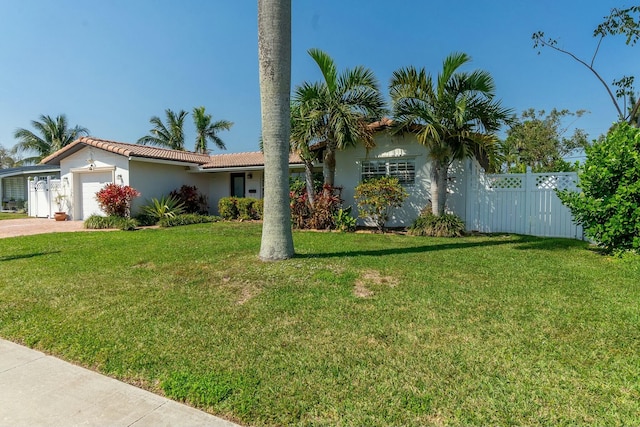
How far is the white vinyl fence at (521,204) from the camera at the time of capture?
34.4 feet

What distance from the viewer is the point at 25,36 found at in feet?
34.4

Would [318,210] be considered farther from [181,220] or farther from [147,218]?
[147,218]

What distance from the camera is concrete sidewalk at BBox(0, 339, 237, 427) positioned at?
96.3 inches

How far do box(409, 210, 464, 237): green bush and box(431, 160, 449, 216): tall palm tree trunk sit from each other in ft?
0.85

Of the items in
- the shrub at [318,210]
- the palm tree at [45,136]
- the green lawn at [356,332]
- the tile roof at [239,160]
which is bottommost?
the green lawn at [356,332]

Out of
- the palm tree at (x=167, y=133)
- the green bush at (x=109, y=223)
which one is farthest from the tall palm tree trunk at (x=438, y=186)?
the palm tree at (x=167, y=133)

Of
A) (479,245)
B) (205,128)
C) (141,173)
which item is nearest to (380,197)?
(479,245)

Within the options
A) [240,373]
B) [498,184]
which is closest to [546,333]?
[240,373]

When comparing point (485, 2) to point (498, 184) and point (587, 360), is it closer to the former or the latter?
point (498, 184)

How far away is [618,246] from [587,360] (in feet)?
19.1

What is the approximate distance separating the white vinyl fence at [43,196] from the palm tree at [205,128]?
1402cm

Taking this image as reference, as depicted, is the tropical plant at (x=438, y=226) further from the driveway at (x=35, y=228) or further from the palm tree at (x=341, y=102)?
the driveway at (x=35, y=228)

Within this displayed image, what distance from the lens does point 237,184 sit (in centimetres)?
1950

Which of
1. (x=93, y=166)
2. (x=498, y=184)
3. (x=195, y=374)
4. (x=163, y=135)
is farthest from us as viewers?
(x=163, y=135)
